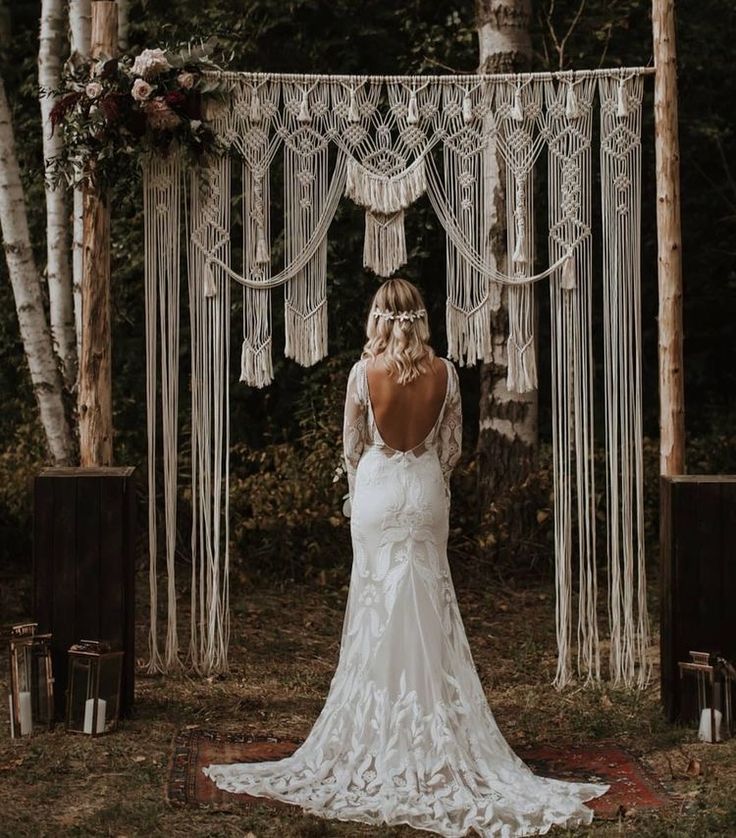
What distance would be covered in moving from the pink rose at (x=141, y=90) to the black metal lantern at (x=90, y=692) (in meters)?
2.12

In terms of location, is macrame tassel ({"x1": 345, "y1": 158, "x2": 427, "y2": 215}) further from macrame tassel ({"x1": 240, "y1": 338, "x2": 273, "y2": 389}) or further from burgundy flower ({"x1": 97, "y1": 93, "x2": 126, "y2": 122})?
burgundy flower ({"x1": 97, "y1": 93, "x2": 126, "y2": 122})

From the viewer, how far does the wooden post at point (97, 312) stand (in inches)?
211

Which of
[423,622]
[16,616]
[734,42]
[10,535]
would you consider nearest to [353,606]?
[423,622]

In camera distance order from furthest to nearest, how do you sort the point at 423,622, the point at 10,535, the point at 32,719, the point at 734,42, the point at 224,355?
the point at 734,42, the point at 10,535, the point at 224,355, the point at 32,719, the point at 423,622

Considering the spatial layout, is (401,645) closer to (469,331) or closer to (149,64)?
(469,331)

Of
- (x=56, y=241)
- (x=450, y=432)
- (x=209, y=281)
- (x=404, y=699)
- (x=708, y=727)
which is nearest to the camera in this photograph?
(x=404, y=699)

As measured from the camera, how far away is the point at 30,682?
16.0 ft

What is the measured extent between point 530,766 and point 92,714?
1599 millimetres

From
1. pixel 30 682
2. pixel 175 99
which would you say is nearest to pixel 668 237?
pixel 175 99

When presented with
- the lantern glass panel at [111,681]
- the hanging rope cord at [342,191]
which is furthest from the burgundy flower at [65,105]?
the lantern glass panel at [111,681]

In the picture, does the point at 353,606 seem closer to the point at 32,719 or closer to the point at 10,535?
the point at 32,719

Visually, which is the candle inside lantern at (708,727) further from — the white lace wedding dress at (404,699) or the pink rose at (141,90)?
the pink rose at (141,90)

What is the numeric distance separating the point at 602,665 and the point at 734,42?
512cm

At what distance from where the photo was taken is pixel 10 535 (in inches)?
318
